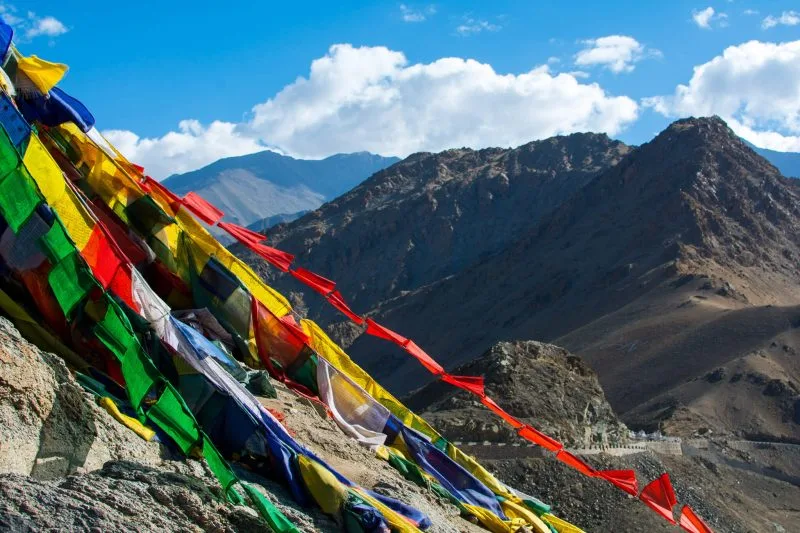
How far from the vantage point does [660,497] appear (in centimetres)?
1049

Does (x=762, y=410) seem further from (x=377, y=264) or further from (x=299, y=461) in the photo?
(x=377, y=264)

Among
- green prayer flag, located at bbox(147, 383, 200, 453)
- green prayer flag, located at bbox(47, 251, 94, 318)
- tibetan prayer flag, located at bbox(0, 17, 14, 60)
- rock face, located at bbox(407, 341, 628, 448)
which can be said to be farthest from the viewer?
rock face, located at bbox(407, 341, 628, 448)

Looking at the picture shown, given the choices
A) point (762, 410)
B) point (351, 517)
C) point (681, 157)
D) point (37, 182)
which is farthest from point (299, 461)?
point (681, 157)

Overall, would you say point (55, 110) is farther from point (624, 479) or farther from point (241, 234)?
point (624, 479)

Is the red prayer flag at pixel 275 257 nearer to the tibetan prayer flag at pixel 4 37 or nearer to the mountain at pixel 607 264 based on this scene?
the tibetan prayer flag at pixel 4 37

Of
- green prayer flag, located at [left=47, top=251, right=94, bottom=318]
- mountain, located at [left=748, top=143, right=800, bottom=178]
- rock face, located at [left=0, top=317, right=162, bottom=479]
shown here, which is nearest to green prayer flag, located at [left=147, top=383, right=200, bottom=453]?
rock face, located at [left=0, top=317, right=162, bottom=479]

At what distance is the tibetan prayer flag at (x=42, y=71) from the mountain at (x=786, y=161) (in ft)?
553

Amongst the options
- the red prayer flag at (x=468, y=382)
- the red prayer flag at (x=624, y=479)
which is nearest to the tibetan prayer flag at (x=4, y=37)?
the red prayer flag at (x=468, y=382)

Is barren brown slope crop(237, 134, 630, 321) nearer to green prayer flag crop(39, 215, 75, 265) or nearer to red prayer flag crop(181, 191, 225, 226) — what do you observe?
red prayer flag crop(181, 191, 225, 226)

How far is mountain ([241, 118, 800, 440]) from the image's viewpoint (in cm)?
4784

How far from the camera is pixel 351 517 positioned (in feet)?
20.8

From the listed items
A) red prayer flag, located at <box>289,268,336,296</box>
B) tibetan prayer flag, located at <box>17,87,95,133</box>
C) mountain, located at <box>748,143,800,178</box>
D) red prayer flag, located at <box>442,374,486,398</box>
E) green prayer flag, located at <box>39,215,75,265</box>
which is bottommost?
green prayer flag, located at <box>39,215,75,265</box>

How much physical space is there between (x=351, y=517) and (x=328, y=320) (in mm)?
66514

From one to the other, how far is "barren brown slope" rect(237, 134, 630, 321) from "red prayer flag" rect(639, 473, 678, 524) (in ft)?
221
